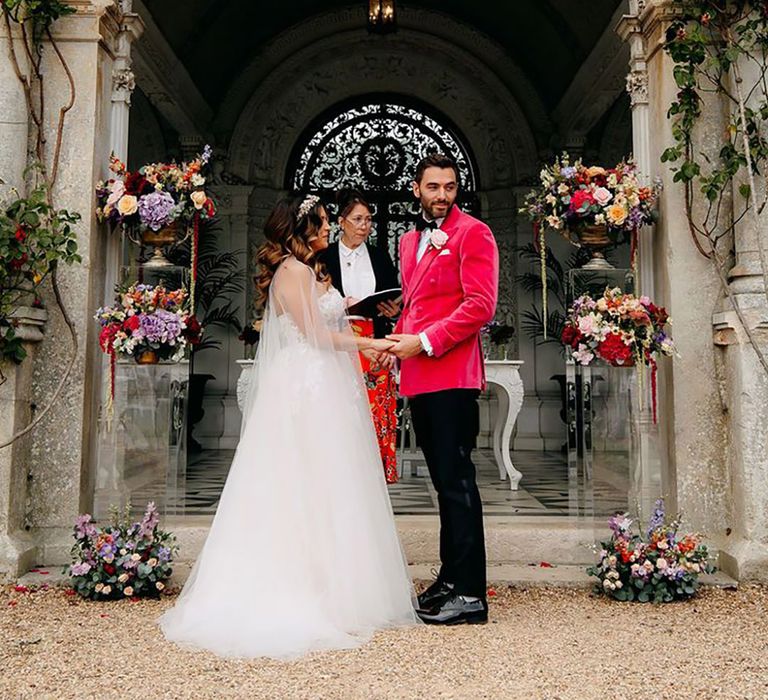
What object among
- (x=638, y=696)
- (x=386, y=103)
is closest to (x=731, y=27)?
(x=638, y=696)

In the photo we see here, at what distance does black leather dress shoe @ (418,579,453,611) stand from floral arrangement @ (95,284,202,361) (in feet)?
6.21

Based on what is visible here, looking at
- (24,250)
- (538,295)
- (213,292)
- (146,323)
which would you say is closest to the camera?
(24,250)

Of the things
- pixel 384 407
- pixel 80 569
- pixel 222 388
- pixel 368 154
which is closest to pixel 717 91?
pixel 384 407

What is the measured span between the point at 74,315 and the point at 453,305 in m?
2.18

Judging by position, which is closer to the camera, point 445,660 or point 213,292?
point 445,660

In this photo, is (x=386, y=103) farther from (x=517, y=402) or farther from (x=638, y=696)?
(x=638, y=696)

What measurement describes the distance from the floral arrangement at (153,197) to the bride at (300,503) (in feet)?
3.32

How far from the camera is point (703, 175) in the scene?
4266mm

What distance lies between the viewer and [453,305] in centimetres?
339

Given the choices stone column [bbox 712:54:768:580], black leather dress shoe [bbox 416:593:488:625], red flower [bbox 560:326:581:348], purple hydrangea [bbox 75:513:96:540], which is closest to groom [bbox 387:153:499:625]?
black leather dress shoe [bbox 416:593:488:625]

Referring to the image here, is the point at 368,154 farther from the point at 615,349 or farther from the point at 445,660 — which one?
the point at 445,660

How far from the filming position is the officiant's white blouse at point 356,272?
191 inches

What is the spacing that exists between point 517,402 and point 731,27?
3.28m

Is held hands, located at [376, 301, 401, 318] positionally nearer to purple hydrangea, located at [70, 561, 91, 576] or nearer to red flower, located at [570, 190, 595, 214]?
red flower, located at [570, 190, 595, 214]
